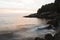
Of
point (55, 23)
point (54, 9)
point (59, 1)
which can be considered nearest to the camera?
point (55, 23)

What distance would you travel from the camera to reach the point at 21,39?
1942cm

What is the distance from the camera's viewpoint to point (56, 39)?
15164 millimetres

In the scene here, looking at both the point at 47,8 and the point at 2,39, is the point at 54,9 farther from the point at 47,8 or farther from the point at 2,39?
the point at 2,39

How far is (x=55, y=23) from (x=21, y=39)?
611 inches

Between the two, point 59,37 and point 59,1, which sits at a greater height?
point 59,1

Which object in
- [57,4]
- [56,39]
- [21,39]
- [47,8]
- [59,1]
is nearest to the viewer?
[56,39]

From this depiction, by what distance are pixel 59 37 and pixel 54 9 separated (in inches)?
2443

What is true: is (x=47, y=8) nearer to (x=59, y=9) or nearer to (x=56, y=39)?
(x=59, y=9)

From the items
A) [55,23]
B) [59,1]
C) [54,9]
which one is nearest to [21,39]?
[55,23]

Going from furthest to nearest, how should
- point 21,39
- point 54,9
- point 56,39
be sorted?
point 54,9
point 21,39
point 56,39

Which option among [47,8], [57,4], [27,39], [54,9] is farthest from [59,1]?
[27,39]

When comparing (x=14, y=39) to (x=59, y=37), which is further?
(x=14, y=39)

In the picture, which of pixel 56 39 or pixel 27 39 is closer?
pixel 56 39

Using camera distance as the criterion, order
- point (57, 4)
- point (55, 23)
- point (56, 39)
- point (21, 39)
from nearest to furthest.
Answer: point (56, 39)
point (21, 39)
point (55, 23)
point (57, 4)
